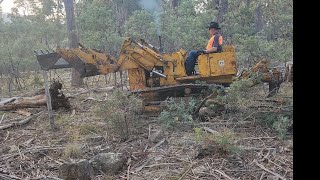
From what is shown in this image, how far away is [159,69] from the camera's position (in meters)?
8.70

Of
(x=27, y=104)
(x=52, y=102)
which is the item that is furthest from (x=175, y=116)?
(x=27, y=104)

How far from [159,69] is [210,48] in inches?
55.7

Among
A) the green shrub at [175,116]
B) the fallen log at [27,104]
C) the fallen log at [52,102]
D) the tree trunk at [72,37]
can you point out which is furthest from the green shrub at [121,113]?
the tree trunk at [72,37]

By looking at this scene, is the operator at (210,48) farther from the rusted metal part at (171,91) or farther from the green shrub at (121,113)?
the green shrub at (121,113)

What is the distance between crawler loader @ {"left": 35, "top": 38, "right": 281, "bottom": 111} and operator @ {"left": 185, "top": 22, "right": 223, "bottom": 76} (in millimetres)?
161

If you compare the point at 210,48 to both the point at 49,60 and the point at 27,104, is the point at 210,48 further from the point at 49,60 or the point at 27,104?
the point at 27,104

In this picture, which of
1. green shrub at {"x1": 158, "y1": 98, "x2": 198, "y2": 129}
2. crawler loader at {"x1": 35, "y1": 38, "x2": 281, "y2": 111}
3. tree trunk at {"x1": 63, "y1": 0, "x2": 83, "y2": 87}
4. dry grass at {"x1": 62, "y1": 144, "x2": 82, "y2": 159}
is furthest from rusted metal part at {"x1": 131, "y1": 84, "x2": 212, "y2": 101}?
tree trunk at {"x1": 63, "y1": 0, "x2": 83, "y2": 87}

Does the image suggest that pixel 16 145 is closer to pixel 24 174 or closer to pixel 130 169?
pixel 24 174

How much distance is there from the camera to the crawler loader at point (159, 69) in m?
7.78

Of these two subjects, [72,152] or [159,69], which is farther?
[159,69]

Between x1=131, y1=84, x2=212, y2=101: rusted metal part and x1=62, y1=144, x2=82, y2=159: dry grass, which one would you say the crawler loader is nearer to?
x1=131, y1=84, x2=212, y2=101: rusted metal part
